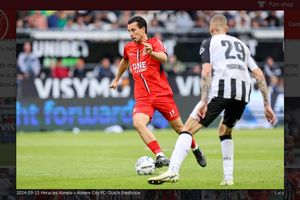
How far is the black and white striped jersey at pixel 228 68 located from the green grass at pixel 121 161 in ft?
3.37

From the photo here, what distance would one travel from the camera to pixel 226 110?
30.3 feet

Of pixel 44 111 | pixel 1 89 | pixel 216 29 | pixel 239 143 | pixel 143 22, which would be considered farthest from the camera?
pixel 44 111

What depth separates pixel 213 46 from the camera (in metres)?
8.91

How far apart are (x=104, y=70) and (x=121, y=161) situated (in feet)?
19.8

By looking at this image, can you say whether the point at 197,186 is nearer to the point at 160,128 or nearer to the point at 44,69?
the point at 160,128

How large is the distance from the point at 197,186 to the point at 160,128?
8559mm

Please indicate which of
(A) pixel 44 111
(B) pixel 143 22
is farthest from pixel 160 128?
(B) pixel 143 22

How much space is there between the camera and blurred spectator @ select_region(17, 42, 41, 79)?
1780 cm

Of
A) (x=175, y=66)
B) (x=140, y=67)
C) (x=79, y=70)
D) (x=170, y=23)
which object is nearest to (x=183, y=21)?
(x=170, y=23)

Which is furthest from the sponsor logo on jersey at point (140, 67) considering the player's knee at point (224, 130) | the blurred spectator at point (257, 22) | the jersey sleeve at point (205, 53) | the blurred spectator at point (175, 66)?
the blurred spectator at point (175, 66)

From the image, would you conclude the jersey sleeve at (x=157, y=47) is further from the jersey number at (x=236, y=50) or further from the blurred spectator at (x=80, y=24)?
the blurred spectator at (x=80, y=24)

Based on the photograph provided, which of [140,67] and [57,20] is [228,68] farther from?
[57,20]

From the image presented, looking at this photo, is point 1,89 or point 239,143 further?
point 239,143

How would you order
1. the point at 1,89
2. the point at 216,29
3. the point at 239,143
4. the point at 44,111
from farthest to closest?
the point at 44,111, the point at 239,143, the point at 216,29, the point at 1,89
